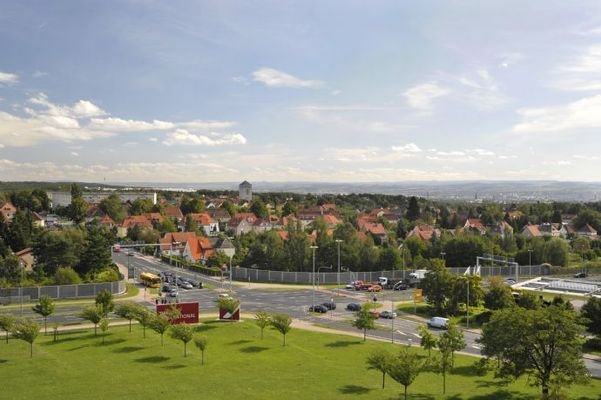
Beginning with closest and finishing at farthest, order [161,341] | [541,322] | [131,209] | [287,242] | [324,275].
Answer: [541,322], [161,341], [324,275], [287,242], [131,209]

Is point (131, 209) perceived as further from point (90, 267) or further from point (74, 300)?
point (74, 300)

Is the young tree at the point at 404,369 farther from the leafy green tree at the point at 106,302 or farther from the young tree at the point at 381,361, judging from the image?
the leafy green tree at the point at 106,302

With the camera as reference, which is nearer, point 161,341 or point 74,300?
point 161,341

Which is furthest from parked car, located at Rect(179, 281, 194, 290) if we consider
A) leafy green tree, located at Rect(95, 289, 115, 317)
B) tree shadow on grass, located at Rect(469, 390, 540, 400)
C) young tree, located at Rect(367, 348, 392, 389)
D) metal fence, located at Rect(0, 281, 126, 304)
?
tree shadow on grass, located at Rect(469, 390, 540, 400)

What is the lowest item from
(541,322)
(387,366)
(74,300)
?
(74,300)

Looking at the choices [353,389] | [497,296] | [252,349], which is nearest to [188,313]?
[252,349]

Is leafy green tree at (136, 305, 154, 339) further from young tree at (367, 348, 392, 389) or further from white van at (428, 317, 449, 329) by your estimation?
white van at (428, 317, 449, 329)

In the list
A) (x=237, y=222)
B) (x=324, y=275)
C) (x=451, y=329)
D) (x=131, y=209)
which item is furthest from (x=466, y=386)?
(x=131, y=209)

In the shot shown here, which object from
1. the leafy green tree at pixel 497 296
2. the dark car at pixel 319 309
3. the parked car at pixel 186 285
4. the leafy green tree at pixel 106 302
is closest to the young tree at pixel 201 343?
the leafy green tree at pixel 106 302

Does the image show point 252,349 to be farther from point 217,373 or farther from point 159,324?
point 217,373
